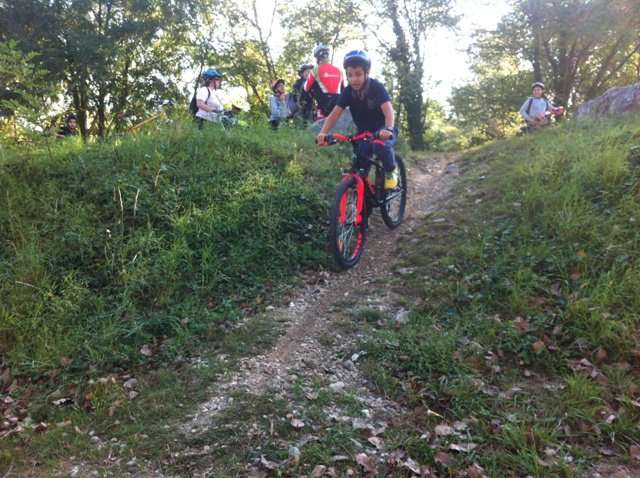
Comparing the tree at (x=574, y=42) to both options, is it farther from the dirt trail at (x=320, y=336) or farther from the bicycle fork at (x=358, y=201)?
the bicycle fork at (x=358, y=201)

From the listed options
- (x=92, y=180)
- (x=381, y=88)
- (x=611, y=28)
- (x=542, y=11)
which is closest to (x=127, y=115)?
(x=92, y=180)

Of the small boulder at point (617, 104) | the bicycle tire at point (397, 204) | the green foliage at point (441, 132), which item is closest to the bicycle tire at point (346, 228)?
the bicycle tire at point (397, 204)

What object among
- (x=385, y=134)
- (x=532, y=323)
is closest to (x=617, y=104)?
(x=385, y=134)

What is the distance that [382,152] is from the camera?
5531 millimetres

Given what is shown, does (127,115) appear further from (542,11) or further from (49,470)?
(542,11)

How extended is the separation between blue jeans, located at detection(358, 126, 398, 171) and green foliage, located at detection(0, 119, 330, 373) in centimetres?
102

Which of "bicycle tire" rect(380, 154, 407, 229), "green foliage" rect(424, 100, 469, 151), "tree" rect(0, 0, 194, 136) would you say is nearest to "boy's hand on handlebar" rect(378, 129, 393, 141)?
"bicycle tire" rect(380, 154, 407, 229)

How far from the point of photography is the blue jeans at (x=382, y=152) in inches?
214

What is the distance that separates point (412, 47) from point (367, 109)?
54.3ft

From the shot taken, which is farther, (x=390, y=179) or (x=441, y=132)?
(x=441, y=132)

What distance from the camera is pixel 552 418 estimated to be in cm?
282

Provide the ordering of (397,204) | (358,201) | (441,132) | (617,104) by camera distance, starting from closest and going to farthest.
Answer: (358,201) < (397,204) < (617,104) < (441,132)

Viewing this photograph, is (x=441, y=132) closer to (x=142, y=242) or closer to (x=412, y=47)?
(x=412, y=47)

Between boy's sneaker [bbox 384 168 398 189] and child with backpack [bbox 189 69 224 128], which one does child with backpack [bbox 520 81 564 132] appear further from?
child with backpack [bbox 189 69 224 128]
